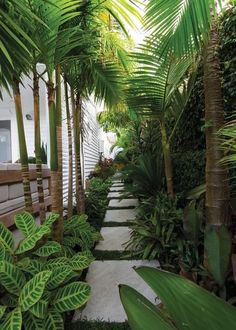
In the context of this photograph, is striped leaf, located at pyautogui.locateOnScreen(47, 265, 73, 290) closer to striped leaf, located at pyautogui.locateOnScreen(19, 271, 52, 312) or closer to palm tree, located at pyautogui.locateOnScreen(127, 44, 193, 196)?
striped leaf, located at pyautogui.locateOnScreen(19, 271, 52, 312)

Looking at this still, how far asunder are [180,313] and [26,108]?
26.5 ft

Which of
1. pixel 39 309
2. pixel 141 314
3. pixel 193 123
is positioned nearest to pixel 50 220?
pixel 39 309

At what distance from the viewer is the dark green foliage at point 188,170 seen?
371 centimetres

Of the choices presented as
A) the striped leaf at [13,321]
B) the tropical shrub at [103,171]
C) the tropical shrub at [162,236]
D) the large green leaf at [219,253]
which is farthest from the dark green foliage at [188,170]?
the tropical shrub at [103,171]

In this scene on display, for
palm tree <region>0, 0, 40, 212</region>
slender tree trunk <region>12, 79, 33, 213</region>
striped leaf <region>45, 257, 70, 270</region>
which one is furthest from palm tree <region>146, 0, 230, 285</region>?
slender tree trunk <region>12, 79, 33, 213</region>

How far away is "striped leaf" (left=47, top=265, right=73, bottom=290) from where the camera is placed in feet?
6.37

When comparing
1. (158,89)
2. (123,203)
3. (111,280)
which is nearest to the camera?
(111,280)

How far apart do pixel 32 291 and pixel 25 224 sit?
602 mm

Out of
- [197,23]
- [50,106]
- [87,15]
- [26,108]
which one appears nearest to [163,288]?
[197,23]

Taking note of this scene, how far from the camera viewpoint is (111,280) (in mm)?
2898

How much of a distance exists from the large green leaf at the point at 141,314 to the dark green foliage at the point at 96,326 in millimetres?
1626

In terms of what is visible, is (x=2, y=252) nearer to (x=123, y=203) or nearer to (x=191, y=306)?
(x=191, y=306)

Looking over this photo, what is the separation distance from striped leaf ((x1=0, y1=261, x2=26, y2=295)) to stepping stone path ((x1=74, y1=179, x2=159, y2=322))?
70 centimetres

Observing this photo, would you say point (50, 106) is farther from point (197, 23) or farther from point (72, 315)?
point (72, 315)
